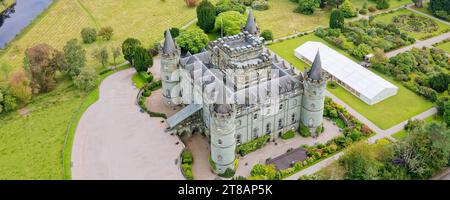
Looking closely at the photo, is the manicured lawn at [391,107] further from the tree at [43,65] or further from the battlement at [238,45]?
the tree at [43,65]

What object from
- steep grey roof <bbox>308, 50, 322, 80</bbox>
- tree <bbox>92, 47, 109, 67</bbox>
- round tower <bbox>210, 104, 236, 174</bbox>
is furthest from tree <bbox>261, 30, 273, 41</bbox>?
round tower <bbox>210, 104, 236, 174</bbox>

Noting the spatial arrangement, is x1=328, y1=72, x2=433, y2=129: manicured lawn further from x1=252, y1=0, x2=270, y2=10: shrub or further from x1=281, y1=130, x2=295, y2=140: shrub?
x1=252, y1=0, x2=270, y2=10: shrub

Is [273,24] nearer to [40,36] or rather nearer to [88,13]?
[88,13]

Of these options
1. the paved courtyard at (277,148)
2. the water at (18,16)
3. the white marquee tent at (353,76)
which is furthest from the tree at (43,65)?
the white marquee tent at (353,76)

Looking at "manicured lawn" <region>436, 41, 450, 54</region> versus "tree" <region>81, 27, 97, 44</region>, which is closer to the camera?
"manicured lawn" <region>436, 41, 450, 54</region>

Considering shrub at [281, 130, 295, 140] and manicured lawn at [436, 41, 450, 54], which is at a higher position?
manicured lawn at [436, 41, 450, 54]

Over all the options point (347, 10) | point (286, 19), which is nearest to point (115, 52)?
point (286, 19)
